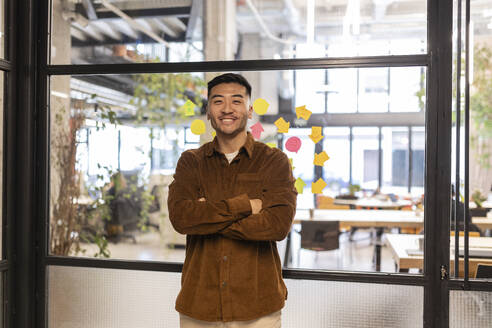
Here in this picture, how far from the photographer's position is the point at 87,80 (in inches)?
113

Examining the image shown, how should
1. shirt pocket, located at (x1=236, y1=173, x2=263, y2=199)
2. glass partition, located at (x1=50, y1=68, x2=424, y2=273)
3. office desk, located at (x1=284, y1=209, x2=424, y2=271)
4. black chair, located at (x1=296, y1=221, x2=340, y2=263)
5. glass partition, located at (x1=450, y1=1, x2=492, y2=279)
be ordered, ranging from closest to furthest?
shirt pocket, located at (x1=236, y1=173, x2=263, y2=199) < glass partition, located at (x1=450, y1=1, x2=492, y2=279) < glass partition, located at (x1=50, y1=68, x2=424, y2=273) < office desk, located at (x1=284, y1=209, x2=424, y2=271) < black chair, located at (x1=296, y1=221, x2=340, y2=263)

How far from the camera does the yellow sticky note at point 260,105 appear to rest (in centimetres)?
261

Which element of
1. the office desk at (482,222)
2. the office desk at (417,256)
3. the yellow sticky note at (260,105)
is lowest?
the office desk at (417,256)

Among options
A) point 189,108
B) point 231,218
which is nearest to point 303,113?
point 189,108

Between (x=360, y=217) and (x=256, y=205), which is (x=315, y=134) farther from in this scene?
(x=360, y=217)

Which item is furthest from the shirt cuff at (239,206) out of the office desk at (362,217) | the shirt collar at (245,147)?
the office desk at (362,217)

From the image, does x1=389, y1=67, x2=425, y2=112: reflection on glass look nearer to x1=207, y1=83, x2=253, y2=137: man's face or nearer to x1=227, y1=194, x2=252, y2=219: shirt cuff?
x1=207, y1=83, x2=253, y2=137: man's face

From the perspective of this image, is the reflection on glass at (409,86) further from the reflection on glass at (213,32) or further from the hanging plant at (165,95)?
the hanging plant at (165,95)

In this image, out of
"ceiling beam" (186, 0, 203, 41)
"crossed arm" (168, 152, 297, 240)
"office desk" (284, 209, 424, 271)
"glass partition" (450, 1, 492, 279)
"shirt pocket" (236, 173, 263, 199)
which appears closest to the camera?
"crossed arm" (168, 152, 297, 240)

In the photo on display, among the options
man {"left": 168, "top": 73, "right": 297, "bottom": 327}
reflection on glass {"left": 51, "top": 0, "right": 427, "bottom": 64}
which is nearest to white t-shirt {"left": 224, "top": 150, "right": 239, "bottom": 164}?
man {"left": 168, "top": 73, "right": 297, "bottom": 327}

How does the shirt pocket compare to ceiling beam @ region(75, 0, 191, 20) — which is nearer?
the shirt pocket

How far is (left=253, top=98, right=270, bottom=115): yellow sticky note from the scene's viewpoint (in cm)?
261

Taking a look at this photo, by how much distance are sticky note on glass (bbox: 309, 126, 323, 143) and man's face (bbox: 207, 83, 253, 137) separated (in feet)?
2.02

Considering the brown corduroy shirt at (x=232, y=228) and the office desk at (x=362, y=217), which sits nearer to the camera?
the brown corduroy shirt at (x=232, y=228)
